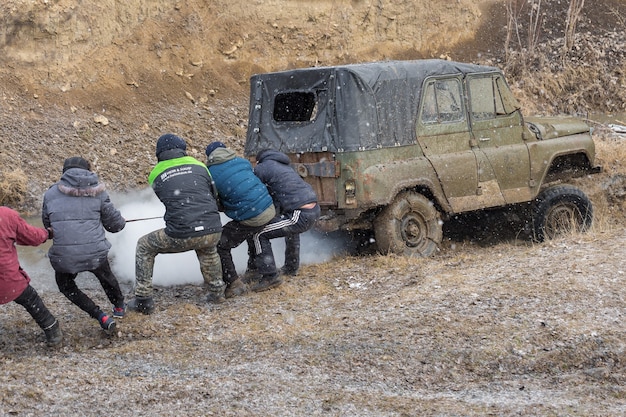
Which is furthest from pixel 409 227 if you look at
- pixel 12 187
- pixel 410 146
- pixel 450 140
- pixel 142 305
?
pixel 12 187

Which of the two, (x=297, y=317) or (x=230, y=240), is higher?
(x=230, y=240)

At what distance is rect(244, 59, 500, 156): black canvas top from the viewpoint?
9133 millimetres

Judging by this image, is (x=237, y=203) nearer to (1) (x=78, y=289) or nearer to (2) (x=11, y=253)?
(1) (x=78, y=289)

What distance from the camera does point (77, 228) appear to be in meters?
7.07

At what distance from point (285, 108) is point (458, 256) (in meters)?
2.57

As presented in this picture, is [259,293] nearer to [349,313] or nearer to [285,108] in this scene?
[349,313]

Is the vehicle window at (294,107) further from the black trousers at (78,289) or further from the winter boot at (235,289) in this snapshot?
the black trousers at (78,289)

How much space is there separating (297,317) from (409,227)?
2.53m

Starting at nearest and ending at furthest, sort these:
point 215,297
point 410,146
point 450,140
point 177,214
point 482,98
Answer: point 177,214
point 215,297
point 410,146
point 450,140
point 482,98

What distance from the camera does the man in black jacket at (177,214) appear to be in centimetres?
766

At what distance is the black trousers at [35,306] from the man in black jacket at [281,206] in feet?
7.05

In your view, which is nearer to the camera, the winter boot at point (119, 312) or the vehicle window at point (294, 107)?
the winter boot at point (119, 312)

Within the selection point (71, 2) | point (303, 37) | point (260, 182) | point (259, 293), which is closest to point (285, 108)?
point (260, 182)

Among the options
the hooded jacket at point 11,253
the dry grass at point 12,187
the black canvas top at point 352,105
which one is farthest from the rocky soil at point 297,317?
the black canvas top at point 352,105
